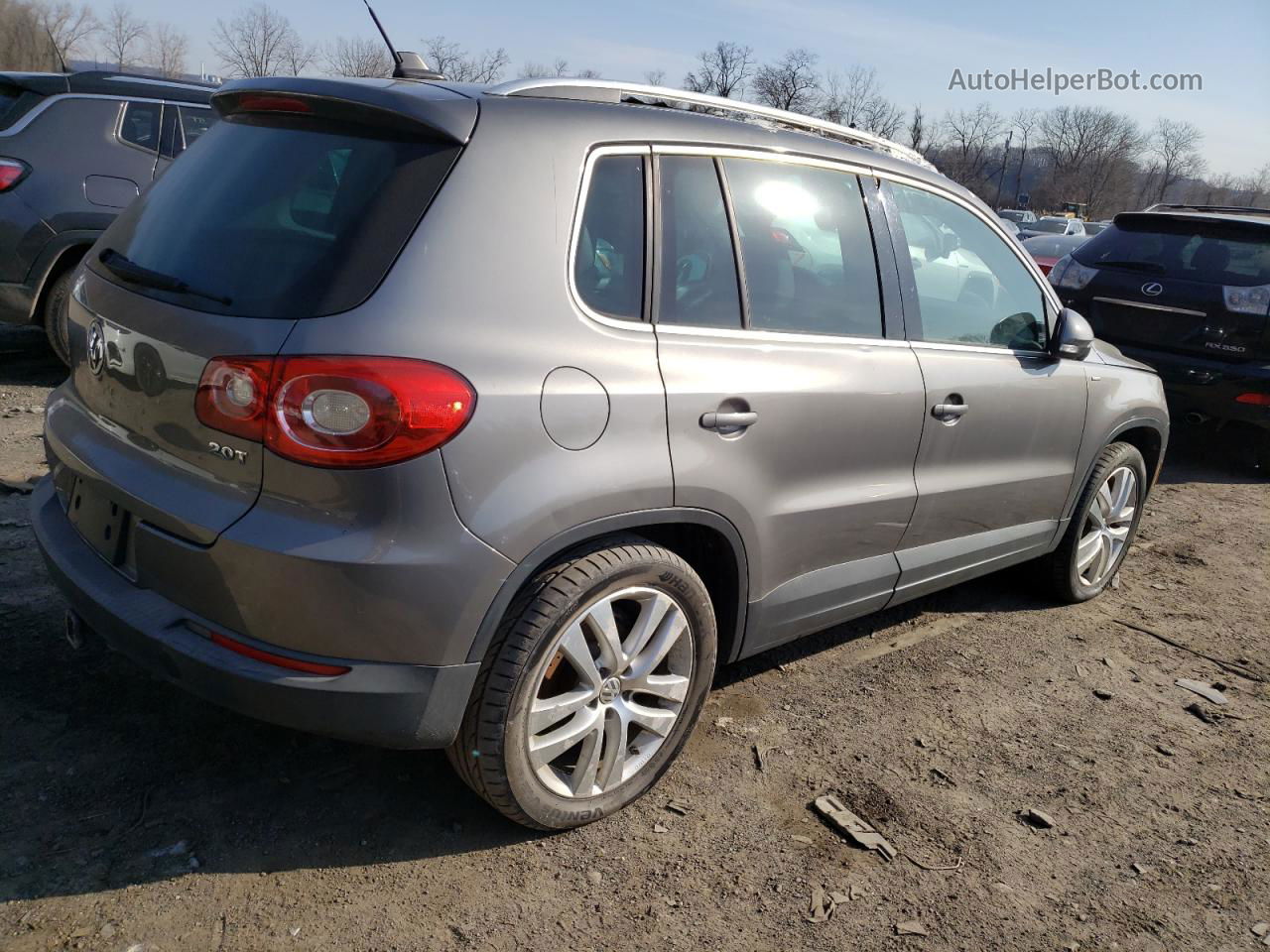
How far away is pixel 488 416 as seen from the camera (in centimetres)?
229

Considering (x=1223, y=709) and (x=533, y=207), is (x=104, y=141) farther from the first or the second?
(x=1223, y=709)

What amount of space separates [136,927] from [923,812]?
2.09 m

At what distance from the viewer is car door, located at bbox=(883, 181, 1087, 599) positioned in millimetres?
3564

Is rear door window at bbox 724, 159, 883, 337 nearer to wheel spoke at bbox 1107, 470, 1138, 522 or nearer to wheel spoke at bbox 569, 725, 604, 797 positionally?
wheel spoke at bbox 569, 725, 604, 797

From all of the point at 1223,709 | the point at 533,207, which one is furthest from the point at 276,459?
the point at 1223,709

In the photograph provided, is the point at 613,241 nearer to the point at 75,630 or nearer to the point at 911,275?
the point at 911,275

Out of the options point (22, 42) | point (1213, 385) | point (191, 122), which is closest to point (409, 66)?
point (191, 122)

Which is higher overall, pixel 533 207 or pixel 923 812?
pixel 533 207

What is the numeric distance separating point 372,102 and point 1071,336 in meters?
2.80

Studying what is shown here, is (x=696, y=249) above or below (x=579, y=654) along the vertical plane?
above

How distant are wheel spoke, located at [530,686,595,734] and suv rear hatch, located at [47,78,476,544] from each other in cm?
85

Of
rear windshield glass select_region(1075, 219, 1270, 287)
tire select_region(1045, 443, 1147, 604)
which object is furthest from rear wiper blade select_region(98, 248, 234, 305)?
rear windshield glass select_region(1075, 219, 1270, 287)

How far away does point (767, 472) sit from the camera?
9.69ft

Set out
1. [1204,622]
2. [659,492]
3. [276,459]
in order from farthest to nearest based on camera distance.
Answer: [1204,622] → [659,492] → [276,459]
